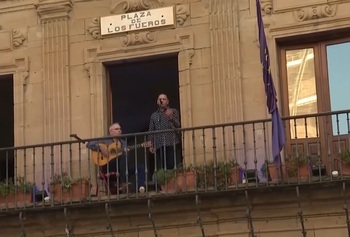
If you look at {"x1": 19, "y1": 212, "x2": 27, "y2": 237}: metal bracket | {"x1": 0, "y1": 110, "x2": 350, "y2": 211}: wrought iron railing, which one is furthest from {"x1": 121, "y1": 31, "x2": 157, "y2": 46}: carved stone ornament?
{"x1": 19, "y1": 212, "x2": 27, "y2": 237}: metal bracket

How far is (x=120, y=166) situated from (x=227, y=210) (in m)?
1.92

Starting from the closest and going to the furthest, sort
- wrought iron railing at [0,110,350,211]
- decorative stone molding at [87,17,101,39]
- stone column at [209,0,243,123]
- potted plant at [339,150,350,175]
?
potted plant at [339,150,350,175] < wrought iron railing at [0,110,350,211] < stone column at [209,0,243,123] < decorative stone molding at [87,17,101,39]

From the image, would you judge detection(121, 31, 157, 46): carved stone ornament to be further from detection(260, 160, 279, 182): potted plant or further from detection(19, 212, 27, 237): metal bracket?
detection(19, 212, 27, 237): metal bracket

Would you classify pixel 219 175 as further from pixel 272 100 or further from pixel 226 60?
pixel 226 60

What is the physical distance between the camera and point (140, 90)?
1700 cm

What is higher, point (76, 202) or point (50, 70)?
point (50, 70)

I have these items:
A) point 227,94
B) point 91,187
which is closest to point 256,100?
point 227,94

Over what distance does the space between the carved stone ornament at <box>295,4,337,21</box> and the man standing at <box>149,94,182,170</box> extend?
235 centimetres

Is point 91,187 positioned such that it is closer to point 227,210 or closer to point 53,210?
point 53,210

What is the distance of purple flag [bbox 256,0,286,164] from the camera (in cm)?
1334

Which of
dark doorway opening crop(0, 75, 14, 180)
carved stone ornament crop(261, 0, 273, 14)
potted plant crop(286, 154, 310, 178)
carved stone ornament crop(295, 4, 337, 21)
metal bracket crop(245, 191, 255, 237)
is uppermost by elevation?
carved stone ornament crop(261, 0, 273, 14)

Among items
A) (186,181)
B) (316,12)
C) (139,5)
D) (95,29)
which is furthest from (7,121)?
(316,12)

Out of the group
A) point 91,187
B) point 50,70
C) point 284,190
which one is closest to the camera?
point 284,190

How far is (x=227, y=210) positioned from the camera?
45.0 ft
